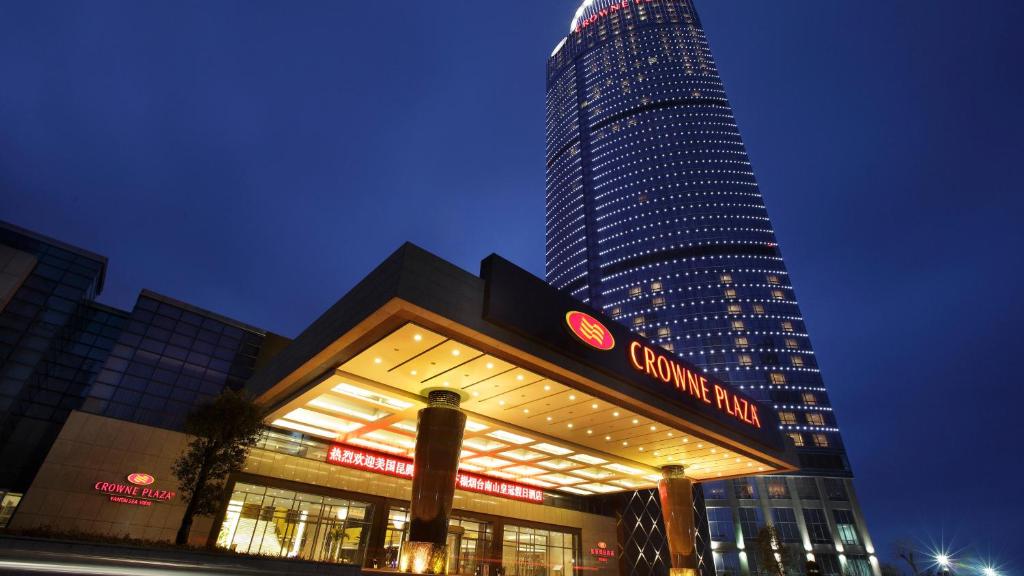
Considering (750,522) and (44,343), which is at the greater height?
(44,343)

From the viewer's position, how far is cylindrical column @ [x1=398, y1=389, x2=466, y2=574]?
61.2 ft

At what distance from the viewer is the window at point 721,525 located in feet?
282

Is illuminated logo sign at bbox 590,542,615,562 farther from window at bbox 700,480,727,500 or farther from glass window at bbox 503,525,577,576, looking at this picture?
window at bbox 700,480,727,500

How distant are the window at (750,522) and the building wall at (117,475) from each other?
264ft

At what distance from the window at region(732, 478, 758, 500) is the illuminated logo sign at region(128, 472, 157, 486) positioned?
301 ft

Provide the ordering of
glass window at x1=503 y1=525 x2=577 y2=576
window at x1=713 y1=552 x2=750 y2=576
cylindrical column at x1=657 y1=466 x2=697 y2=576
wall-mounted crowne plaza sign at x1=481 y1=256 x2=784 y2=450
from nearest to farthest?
wall-mounted crowne plaza sign at x1=481 y1=256 x2=784 y2=450
cylindrical column at x1=657 y1=466 x2=697 y2=576
glass window at x1=503 y1=525 x2=577 y2=576
window at x1=713 y1=552 x2=750 y2=576

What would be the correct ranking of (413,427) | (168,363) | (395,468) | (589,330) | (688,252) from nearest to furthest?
(589,330), (413,427), (168,363), (395,468), (688,252)

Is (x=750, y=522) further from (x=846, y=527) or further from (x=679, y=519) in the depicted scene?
(x=679, y=519)

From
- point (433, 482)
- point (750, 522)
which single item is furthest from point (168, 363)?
point (750, 522)

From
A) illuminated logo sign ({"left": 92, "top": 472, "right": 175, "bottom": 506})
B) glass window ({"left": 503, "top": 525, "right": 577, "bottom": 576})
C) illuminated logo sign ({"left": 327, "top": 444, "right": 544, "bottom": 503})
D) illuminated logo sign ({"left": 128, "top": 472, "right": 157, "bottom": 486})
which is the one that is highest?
illuminated logo sign ({"left": 327, "top": 444, "right": 544, "bottom": 503})

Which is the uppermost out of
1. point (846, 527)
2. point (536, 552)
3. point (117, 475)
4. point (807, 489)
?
point (807, 489)

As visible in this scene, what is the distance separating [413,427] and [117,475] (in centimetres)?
1534

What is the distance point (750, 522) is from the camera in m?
85.5

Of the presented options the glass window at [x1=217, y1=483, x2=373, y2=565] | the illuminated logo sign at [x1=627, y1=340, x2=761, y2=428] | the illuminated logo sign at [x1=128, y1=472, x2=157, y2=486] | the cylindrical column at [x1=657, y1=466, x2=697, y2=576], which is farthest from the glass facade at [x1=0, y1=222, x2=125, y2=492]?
the cylindrical column at [x1=657, y1=466, x2=697, y2=576]
